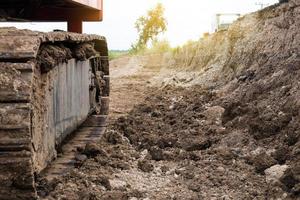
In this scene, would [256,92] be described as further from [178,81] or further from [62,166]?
[178,81]

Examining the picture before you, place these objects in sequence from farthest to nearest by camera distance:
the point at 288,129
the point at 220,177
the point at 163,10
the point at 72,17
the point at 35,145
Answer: the point at 163,10 → the point at 72,17 → the point at 288,129 → the point at 220,177 → the point at 35,145

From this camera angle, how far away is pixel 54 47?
4.60 meters

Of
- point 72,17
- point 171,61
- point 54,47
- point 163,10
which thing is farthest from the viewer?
point 163,10

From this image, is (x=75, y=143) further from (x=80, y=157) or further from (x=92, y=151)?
(x=80, y=157)

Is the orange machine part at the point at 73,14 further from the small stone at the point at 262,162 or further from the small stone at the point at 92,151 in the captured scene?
the small stone at the point at 262,162

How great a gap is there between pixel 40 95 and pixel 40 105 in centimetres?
8

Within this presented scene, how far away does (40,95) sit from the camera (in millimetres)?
4266

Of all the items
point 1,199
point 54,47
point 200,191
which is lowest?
point 200,191

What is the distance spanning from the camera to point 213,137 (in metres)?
6.98

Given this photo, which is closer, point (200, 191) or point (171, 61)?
point (200, 191)

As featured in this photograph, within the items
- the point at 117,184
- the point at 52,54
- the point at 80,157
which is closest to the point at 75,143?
the point at 80,157

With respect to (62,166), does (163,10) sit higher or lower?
higher

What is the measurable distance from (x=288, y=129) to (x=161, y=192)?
2.04m

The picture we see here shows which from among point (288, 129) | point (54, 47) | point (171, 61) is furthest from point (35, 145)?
point (171, 61)
